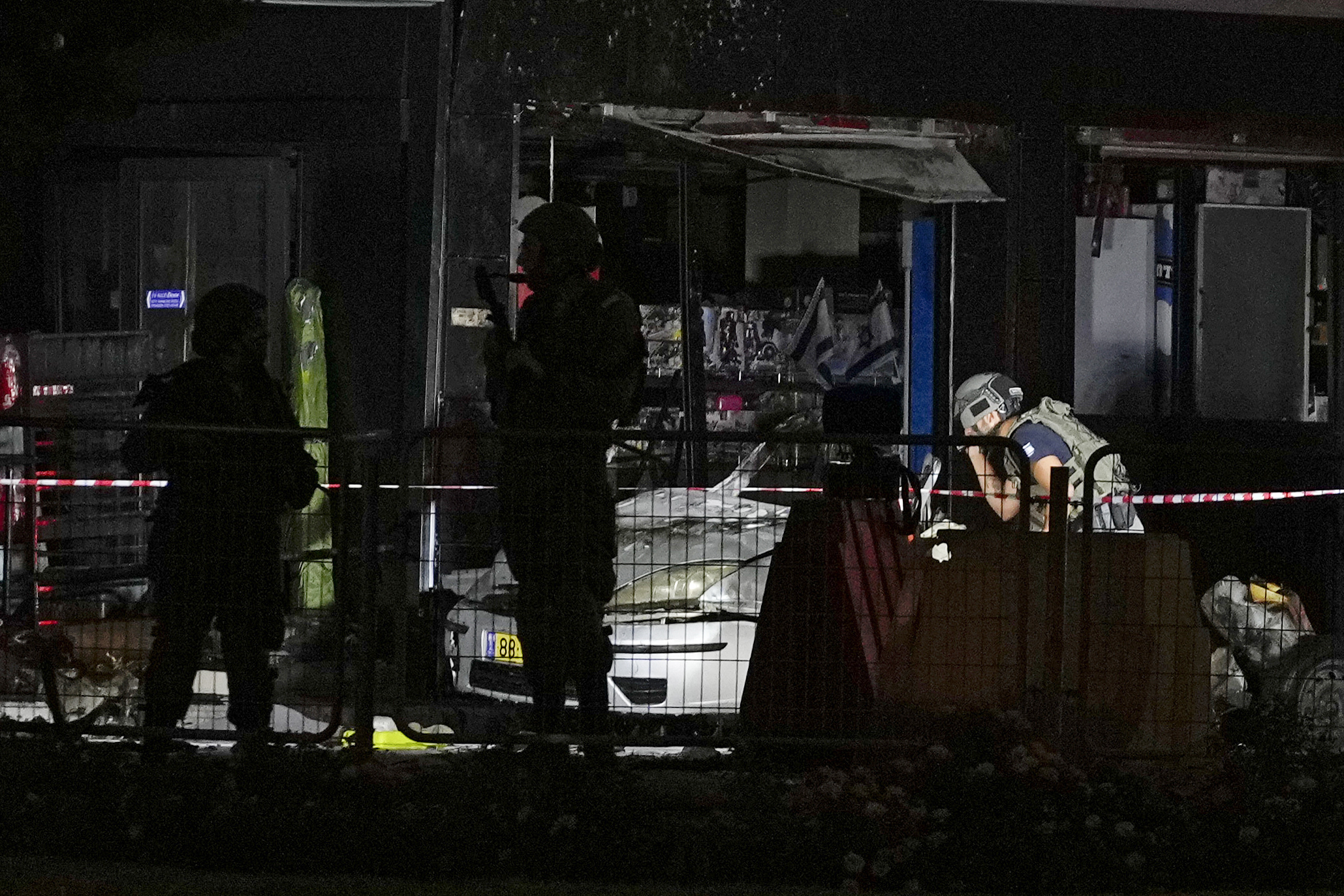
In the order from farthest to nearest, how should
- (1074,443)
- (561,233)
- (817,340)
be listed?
1. (817,340)
2. (1074,443)
3. (561,233)

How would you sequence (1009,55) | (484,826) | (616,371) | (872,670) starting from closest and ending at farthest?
(484,826)
(872,670)
(616,371)
(1009,55)

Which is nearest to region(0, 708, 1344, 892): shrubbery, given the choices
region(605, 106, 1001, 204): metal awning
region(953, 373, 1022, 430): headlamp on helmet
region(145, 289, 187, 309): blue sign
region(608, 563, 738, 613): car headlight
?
region(608, 563, 738, 613): car headlight

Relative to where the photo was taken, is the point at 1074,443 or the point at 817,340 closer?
the point at 1074,443

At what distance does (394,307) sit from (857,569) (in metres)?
5.01

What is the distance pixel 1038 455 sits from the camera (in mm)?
8109

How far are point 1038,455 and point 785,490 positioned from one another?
1105mm

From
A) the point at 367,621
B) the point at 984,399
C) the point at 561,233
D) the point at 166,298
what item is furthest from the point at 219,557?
the point at 166,298

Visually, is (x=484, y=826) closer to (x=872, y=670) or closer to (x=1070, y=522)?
(x=872, y=670)

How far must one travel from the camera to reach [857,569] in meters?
6.59

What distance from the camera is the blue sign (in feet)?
37.0

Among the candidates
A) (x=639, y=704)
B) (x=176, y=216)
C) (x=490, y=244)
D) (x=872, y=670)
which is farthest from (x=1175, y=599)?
(x=176, y=216)

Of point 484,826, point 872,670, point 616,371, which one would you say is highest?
point 616,371

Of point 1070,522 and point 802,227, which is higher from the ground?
point 802,227

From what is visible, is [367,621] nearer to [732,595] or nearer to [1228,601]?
[732,595]
